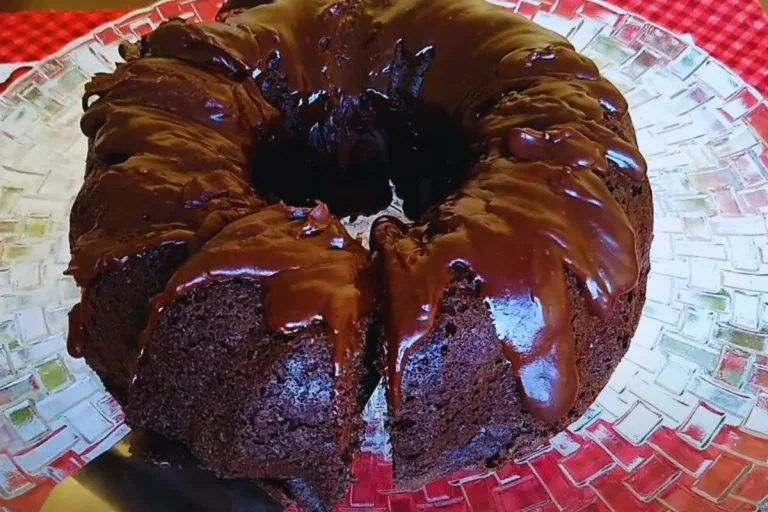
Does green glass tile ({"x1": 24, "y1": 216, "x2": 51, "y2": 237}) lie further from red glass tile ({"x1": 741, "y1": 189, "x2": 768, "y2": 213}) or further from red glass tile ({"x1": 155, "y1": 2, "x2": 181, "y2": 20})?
red glass tile ({"x1": 741, "y1": 189, "x2": 768, "y2": 213})

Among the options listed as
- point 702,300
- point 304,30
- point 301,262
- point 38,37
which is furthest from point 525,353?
point 38,37

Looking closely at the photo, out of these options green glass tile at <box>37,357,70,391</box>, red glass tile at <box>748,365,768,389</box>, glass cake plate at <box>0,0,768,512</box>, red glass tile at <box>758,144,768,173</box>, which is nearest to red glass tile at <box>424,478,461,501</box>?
glass cake plate at <box>0,0,768,512</box>

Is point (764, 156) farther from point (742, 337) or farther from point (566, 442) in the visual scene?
point (566, 442)

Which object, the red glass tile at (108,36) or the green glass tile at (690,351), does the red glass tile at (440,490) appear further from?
the red glass tile at (108,36)

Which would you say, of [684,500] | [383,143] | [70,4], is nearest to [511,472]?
[684,500]

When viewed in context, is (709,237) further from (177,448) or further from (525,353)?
(177,448)

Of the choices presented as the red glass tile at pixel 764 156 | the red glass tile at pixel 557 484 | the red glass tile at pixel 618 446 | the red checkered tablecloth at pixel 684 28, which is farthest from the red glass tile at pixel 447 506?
the red checkered tablecloth at pixel 684 28
